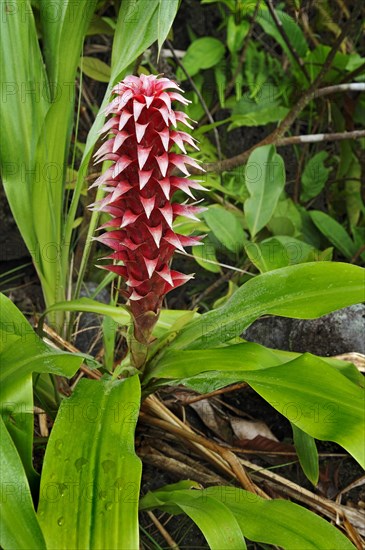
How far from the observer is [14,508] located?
36.5 inches

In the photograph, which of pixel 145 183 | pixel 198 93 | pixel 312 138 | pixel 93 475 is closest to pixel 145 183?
pixel 145 183

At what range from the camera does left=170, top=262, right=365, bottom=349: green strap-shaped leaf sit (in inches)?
44.8

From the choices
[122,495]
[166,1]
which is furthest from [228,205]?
[122,495]

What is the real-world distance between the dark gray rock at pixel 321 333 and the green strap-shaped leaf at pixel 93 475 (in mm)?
618

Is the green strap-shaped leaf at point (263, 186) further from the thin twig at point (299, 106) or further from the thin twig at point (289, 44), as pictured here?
the thin twig at point (289, 44)

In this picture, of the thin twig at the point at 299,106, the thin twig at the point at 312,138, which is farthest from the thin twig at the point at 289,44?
the thin twig at the point at 312,138

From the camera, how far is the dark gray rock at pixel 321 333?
1.58m

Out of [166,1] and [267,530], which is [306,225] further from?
[267,530]

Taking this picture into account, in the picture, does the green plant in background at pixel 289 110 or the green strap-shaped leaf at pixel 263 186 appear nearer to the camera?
the green strap-shaped leaf at pixel 263 186

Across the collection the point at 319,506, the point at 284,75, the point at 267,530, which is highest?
the point at 284,75

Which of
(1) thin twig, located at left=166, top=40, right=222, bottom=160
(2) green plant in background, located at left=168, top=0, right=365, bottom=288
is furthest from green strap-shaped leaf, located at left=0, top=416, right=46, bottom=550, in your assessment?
(1) thin twig, located at left=166, top=40, right=222, bottom=160

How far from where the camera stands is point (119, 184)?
1.06 m

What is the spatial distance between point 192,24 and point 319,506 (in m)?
1.75

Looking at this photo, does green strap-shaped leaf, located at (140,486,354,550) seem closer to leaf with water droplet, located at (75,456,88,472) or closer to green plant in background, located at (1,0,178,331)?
leaf with water droplet, located at (75,456,88,472)
